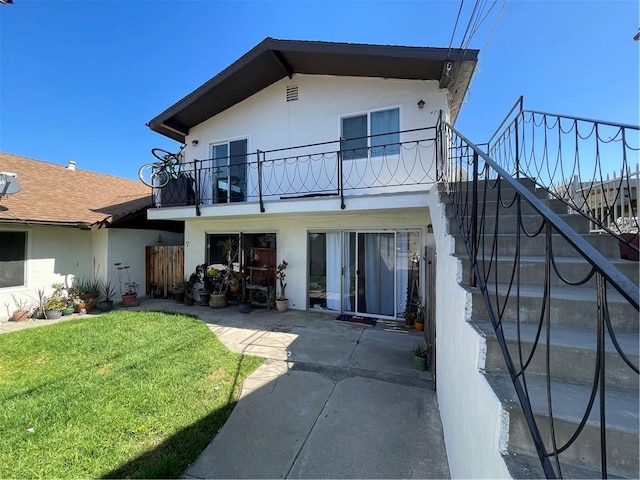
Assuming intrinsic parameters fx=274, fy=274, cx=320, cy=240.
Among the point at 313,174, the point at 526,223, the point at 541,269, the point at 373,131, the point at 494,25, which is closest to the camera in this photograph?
the point at 541,269

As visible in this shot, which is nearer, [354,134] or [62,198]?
[354,134]

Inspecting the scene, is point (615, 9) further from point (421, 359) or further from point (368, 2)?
point (421, 359)

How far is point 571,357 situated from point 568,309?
19.3 inches

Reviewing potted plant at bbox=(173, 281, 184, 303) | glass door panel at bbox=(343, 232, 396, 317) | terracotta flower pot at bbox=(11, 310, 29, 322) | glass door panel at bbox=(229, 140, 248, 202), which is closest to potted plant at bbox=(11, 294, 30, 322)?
terracotta flower pot at bbox=(11, 310, 29, 322)

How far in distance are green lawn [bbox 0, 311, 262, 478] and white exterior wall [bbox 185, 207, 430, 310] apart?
9.53ft

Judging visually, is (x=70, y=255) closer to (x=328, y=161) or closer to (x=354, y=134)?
(x=328, y=161)

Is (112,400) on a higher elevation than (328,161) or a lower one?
lower

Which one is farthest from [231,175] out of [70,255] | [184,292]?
[70,255]

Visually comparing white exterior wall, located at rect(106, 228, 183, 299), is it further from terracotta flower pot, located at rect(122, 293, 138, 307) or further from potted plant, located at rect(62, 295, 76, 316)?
potted plant, located at rect(62, 295, 76, 316)

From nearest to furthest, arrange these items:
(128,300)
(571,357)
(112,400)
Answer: (571,357) < (112,400) < (128,300)

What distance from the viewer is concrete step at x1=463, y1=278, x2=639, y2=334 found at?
1.83 m

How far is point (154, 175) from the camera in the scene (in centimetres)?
834

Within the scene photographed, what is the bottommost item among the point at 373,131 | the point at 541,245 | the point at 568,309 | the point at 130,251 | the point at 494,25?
the point at 568,309

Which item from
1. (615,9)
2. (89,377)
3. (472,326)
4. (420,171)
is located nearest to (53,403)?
(89,377)
